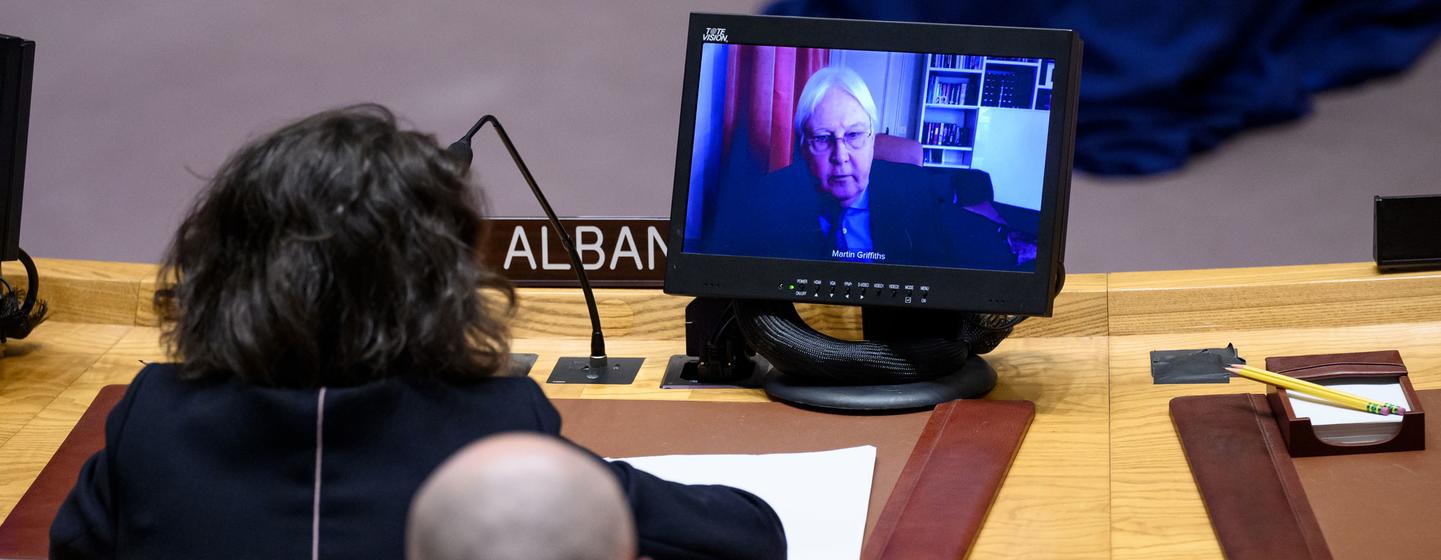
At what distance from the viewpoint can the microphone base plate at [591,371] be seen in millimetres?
1801

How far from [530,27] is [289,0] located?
51cm

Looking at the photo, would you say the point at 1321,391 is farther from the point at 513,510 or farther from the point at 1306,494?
the point at 513,510

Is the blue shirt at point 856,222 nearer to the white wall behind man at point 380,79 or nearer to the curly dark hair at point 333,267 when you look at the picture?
the curly dark hair at point 333,267

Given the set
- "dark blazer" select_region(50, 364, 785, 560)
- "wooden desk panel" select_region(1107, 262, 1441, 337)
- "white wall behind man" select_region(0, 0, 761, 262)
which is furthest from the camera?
"white wall behind man" select_region(0, 0, 761, 262)

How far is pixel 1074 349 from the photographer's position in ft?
6.02

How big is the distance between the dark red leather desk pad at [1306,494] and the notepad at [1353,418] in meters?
0.02

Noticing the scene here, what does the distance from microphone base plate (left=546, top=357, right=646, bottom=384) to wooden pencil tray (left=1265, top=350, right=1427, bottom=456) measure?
0.75 m

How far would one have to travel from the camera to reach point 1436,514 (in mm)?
1236

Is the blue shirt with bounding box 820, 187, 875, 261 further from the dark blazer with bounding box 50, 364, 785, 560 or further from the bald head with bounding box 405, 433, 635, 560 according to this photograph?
the bald head with bounding box 405, 433, 635, 560

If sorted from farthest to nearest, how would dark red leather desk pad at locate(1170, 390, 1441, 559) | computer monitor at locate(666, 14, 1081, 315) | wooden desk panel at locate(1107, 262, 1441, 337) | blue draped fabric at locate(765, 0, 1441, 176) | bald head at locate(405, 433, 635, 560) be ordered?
blue draped fabric at locate(765, 0, 1441, 176), wooden desk panel at locate(1107, 262, 1441, 337), computer monitor at locate(666, 14, 1081, 315), dark red leather desk pad at locate(1170, 390, 1441, 559), bald head at locate(405, 433, 635, 560)

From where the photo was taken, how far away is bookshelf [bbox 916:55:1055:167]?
64.0 inches

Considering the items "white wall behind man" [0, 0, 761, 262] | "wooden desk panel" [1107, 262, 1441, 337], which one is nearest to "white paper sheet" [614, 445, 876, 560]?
"wooden desk panel" [1107, 262, 1441, 337]

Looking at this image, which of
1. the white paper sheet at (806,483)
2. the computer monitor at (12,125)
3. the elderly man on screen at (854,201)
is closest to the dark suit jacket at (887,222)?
the elderly man on screen at (854,201)

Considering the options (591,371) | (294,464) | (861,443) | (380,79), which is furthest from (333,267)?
(380,79)
